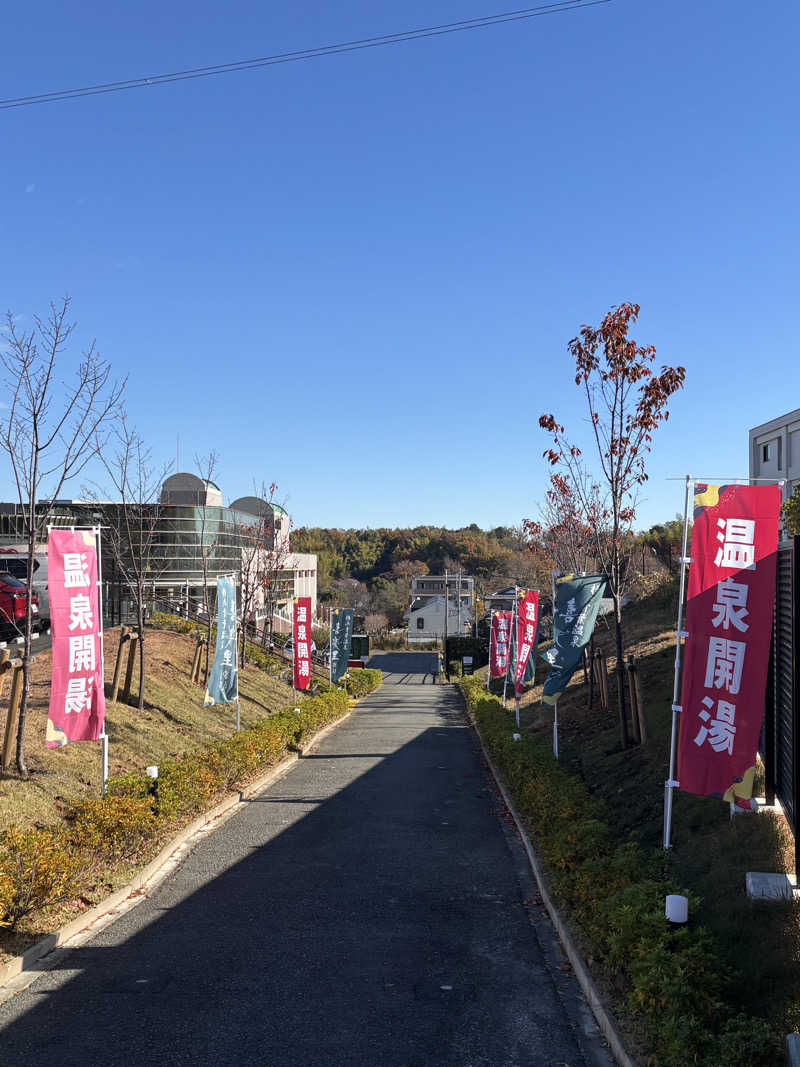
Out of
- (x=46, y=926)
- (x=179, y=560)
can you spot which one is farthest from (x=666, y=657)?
(x=179, y=560)

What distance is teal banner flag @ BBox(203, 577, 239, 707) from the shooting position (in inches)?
693

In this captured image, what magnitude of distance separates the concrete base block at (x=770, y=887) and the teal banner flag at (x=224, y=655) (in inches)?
499

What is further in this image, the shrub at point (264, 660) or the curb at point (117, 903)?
the shrub at point (264, 660)

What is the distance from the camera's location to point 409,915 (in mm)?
8133

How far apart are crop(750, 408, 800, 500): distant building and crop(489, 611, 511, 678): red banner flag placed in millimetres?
13109

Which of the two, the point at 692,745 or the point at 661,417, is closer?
the point at 692,745

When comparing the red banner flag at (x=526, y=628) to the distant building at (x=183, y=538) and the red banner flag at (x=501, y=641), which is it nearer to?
the red banner flag at (x=501, y=641)

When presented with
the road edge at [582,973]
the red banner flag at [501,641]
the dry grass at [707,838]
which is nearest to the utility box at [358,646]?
the red banner flag at [501,641]

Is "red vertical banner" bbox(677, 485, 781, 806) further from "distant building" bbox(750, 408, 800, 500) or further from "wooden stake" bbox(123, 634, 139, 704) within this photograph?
"distant building" bbox(750, 408, 800, 500)

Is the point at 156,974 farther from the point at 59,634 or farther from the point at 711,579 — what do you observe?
the point at 711,579

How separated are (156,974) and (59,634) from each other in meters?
4.92

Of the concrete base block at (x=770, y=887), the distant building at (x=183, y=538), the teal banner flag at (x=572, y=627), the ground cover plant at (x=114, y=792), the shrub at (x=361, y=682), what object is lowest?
the shrub at (x=361, y=682)

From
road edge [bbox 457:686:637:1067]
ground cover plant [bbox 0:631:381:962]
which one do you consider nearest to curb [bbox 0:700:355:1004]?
ground cover plant [bbox 0:631:381:962]

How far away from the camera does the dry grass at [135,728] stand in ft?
33.7
